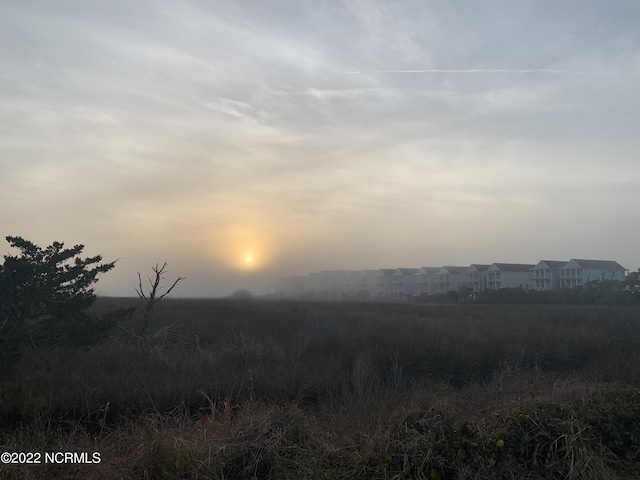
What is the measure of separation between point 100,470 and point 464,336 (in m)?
16.5

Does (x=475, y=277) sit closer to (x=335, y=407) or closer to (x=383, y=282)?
(x=383, y=282)

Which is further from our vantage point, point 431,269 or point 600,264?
point 431,269

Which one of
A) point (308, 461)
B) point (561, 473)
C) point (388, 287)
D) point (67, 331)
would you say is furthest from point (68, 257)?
point (388, 287)

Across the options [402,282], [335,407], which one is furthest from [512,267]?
[335,407]

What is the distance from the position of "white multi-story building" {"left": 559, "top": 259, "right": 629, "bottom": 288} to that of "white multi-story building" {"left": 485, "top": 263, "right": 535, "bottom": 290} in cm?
634

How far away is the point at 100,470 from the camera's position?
5.48m

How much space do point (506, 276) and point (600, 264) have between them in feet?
Answer: 36.4

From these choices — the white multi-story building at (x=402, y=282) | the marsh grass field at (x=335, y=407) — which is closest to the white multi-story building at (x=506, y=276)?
the white multi-story building at (x=402, y=282)

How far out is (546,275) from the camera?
216ft

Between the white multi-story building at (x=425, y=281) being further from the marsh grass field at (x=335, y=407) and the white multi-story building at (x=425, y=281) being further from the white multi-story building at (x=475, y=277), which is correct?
the marsh grass field at (x=335, y=407)

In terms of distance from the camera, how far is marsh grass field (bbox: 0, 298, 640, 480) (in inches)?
215

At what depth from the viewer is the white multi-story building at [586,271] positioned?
6220 cm

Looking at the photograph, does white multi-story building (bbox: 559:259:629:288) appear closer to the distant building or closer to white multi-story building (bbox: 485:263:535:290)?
the distant building

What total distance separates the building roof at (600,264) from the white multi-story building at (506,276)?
8.10 metres
